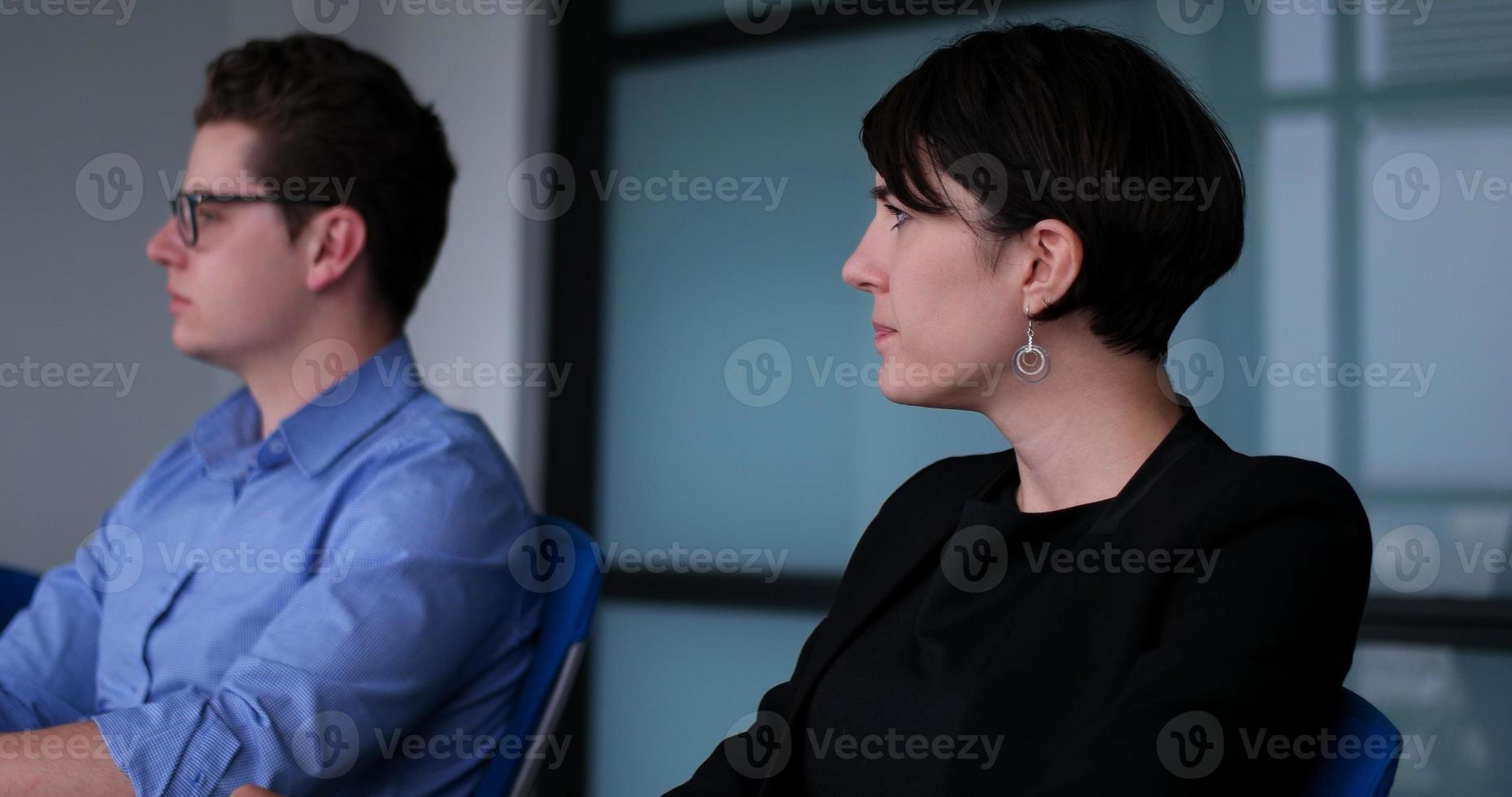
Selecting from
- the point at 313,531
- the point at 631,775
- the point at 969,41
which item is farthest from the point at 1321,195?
the point at 631,775

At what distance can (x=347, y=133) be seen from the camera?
6.01ft

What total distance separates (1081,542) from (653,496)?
224 centimetres

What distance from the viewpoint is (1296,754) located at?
976mm

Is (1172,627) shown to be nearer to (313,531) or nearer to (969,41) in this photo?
(969,41)
